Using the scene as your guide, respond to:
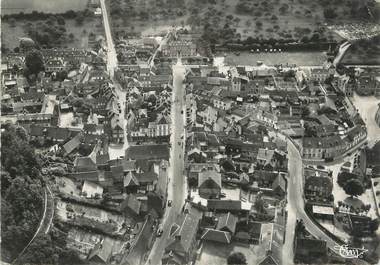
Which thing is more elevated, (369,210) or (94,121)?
(94,121)

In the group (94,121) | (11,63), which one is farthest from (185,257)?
(11,63)

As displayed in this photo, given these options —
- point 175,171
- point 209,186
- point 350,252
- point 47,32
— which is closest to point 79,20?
point 47,32

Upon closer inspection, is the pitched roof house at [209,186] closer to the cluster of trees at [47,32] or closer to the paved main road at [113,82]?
the paved main road at [113,82]

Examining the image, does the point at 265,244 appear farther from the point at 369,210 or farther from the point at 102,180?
the point at 102,180

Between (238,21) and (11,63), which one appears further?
(238,21)

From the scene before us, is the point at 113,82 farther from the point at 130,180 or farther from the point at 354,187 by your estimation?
the point at 354,187

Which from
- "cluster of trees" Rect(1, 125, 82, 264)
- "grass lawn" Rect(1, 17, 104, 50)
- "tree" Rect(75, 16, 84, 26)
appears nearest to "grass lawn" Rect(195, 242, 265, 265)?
"cluster of trees" Rect(1, 125, 82, 264)

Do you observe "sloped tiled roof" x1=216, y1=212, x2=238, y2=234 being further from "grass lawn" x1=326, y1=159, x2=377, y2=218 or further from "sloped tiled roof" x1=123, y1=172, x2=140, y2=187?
"grass lawn" x1=326, y1=159, x2=377, y2=218
